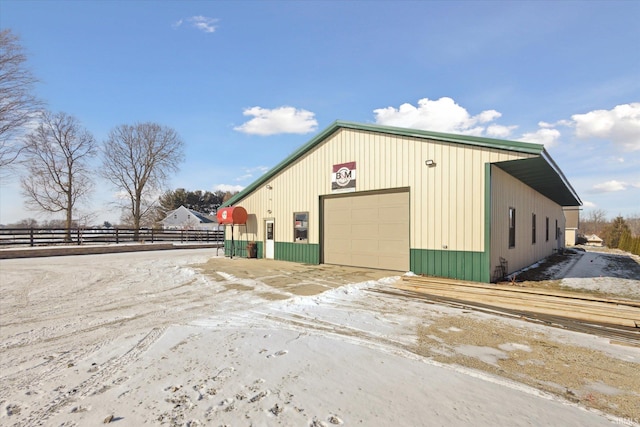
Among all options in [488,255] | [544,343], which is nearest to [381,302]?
[544,343]

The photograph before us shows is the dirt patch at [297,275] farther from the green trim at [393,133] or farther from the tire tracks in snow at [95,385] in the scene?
the green trim at [393,133]

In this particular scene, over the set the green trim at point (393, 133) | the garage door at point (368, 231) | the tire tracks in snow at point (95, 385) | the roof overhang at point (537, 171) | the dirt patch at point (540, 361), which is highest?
the green trim at point (393, 133)

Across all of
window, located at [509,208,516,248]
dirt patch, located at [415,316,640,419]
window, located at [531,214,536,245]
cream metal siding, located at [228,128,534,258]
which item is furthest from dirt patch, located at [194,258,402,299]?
window, located at [531,214,536,245]

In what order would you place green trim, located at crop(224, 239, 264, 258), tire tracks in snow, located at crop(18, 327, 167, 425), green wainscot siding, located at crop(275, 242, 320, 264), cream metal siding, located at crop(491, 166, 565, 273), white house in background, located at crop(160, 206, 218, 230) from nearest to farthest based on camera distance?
tire tracks in snow, located at crop(18, 327, 167, 425) → cream metal siding, located at crop(491, 166, 565, 273) → green wainscot siding, located at crop(275, 242, 320, 264) → green trim, located at crop(224, 239, 264, 258) → white house in background, located at crop(160, 206, 218, 230)

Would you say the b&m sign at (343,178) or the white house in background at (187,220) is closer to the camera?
the b&m sign at (343,178)

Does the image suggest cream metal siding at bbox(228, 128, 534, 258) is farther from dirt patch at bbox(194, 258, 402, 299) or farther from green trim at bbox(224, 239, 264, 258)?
green trim at bbox(224, 239, 264, 258)

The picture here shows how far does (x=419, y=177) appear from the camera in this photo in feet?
32.3

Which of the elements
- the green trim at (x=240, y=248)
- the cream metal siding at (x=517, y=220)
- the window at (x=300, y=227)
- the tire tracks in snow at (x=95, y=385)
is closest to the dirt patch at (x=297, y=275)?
the window at (x=300, y=227)

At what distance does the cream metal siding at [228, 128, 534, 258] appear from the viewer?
8.73 meters

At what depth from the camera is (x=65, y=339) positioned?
4.50 m

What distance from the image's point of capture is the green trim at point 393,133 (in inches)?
313

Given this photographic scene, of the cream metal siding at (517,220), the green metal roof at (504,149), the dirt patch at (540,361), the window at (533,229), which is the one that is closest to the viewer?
the dirt patch at (540,361)

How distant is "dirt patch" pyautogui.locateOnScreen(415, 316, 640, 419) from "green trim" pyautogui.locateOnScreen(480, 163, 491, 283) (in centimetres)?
362

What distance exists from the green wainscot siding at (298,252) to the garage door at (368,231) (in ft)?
1.40
